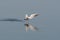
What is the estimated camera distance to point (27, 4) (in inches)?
463

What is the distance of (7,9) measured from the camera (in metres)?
11.0

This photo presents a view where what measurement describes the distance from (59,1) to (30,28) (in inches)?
135

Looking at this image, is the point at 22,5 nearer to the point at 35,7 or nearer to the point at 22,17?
the point at 35,7

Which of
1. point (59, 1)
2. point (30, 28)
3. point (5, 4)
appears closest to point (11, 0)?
point (5, 4)

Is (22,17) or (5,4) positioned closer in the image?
(22,17)

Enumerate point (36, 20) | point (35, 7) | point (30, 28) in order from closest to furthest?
1. point (30, 28)
2. point (36, 20)
3. point (35, 7)

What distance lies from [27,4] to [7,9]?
950 mm

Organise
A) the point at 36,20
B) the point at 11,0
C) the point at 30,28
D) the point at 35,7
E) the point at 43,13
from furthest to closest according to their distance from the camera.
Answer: the point at 11,0 < the point at 35,7 < the point at 43,13 < the point at 36,20 < the point at 30,28

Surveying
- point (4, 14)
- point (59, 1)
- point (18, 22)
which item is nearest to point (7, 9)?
point (4, 14)

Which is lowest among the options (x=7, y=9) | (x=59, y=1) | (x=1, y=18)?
(x=1, y=18)

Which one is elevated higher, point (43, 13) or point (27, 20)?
point (43, 13)

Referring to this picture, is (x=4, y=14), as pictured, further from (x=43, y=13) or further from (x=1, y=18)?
(x=43, y=13)

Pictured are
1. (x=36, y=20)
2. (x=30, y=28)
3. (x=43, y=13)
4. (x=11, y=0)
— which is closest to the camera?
(x=30, y=28)

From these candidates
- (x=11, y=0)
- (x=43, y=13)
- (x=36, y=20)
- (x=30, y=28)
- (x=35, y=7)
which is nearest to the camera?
(x=30, y=28)
